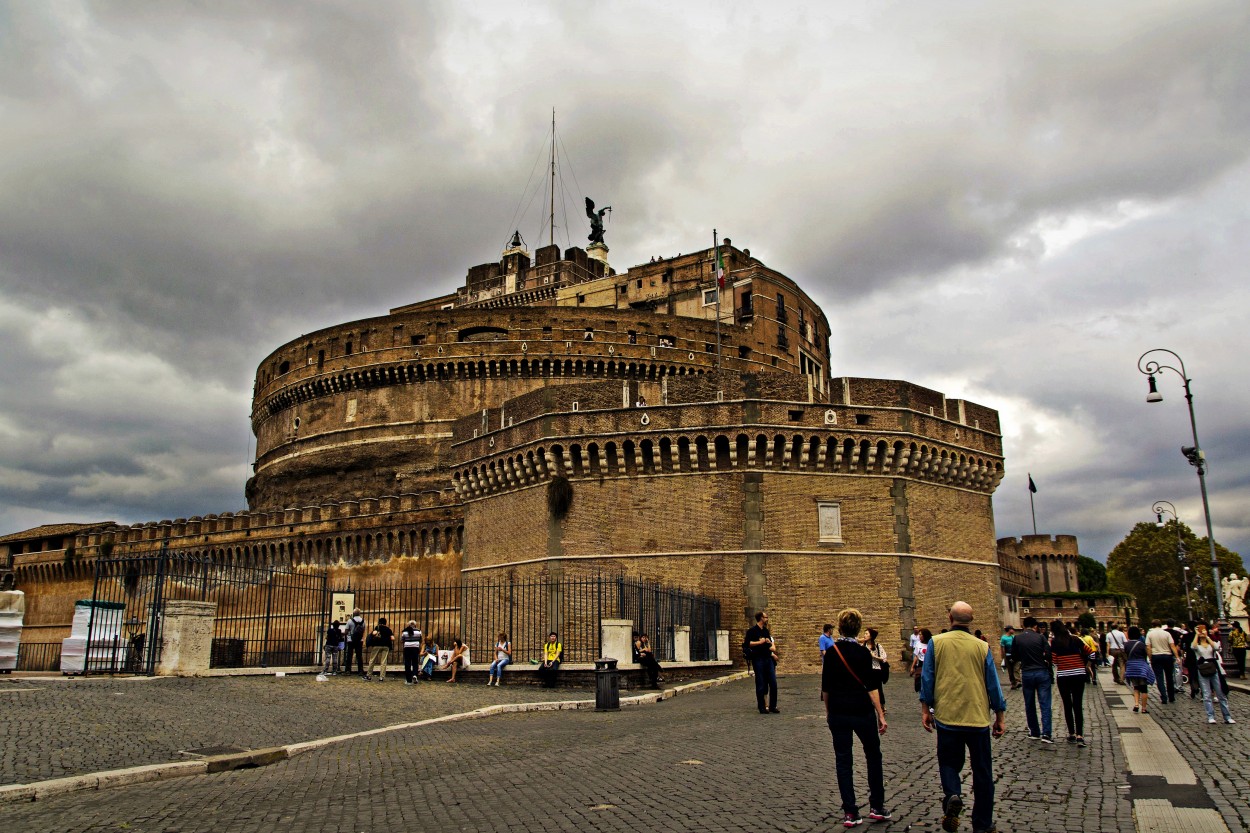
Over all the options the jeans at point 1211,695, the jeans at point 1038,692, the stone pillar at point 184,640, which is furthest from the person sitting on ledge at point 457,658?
the jeans at point 1211,695

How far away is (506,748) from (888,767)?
13.0 feet

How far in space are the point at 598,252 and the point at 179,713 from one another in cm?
5831

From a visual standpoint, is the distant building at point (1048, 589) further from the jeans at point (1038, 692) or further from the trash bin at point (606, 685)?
the jeans at point (1038, 692)

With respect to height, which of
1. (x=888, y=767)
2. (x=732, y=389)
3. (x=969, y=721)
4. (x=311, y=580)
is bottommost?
(x=888, y=767)

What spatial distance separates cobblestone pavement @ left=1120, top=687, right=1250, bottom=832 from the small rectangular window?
8335mm

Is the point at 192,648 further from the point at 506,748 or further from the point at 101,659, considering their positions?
the point at 506,748

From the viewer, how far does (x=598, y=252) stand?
6756cm

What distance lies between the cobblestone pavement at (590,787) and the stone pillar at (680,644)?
25.2 ft

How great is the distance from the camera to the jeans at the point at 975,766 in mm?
6012

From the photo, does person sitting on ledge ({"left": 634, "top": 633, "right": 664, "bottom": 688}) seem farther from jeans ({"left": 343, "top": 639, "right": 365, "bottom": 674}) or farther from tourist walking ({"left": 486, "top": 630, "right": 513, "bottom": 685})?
jeans ({"left": 343, "top": 639, "right": 365, "bottom": 674})

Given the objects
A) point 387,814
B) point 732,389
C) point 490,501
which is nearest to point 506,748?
point 387,814

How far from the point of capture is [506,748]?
1012 cm

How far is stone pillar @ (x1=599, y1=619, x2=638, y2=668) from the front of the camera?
17125 millimetres

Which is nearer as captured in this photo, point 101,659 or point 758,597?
point 101,659
